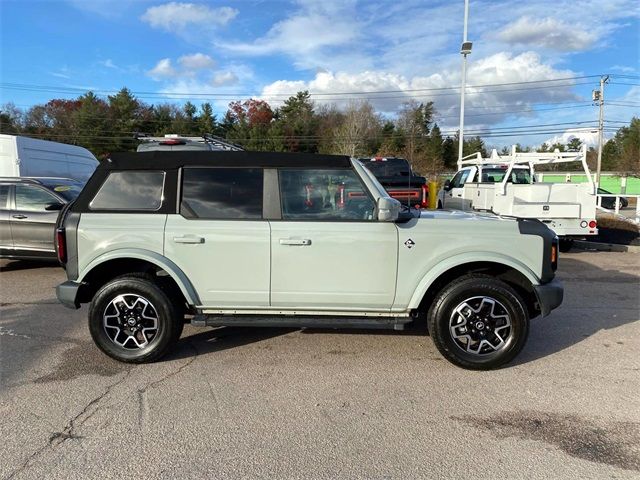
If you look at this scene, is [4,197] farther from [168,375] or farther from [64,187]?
[168,375]

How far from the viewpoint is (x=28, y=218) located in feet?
26.9

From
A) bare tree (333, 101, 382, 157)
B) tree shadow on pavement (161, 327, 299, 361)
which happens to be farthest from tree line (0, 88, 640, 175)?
tree shadow on pavement (161, 327, 299, 361)

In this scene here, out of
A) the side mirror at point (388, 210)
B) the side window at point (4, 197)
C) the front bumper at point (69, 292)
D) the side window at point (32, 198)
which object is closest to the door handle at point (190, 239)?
the front bumper at point (69, 292)

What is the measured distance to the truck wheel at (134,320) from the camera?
4.32 m

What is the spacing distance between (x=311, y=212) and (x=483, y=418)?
7.26 feet

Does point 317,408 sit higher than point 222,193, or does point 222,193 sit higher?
point 222,193

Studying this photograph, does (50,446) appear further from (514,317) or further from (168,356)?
(514,317)

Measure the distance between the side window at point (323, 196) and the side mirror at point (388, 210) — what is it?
155 millimetres

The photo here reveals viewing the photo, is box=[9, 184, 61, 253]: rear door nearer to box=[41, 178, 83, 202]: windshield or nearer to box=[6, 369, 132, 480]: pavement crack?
box=[41, 178, 83, 202]: windshield

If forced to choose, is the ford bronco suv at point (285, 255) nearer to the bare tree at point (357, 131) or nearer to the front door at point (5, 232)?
the front door at point (5, 232)

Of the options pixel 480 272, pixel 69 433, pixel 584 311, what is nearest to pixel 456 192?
pixel 584 311

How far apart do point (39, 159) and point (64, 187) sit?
14.1ft

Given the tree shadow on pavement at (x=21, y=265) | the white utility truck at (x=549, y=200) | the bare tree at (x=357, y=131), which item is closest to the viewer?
the tree shadow on pavement at (x=21, y=265)

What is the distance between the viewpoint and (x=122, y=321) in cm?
439
